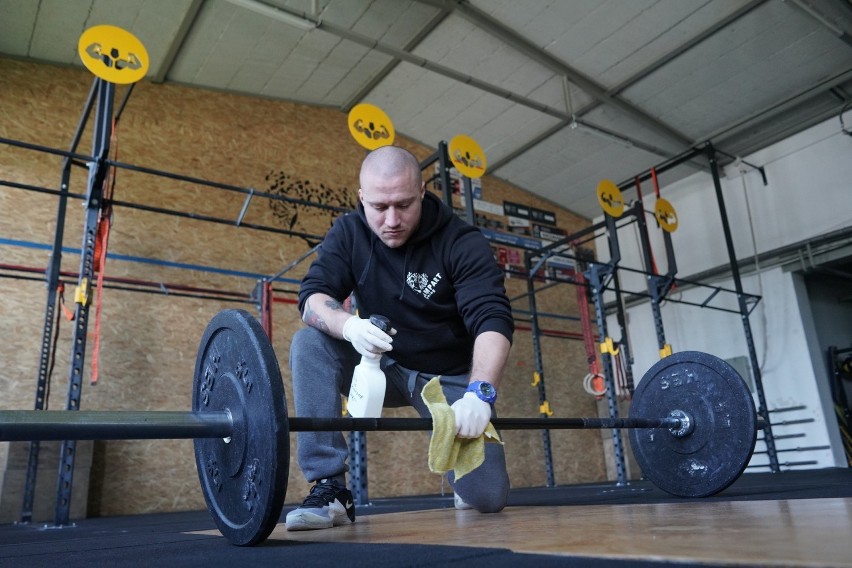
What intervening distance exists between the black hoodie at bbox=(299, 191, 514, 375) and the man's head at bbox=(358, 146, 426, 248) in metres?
0.08

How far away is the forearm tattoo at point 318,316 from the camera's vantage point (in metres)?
1.55

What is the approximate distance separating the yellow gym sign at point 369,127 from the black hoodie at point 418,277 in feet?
7.65

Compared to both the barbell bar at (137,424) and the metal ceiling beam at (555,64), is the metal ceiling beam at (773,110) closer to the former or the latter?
the metal ceiling beam at (555,64)

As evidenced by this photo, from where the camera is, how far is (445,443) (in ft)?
3.89

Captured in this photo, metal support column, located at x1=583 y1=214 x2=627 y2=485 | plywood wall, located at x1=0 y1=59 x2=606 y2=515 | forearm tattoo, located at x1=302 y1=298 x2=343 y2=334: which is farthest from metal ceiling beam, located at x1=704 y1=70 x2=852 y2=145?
forearm tattoo, located at x1=302 y1=298 x2=343 y2=334

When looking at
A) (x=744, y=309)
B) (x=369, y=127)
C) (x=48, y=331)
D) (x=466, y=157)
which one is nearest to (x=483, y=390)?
(x=48, y=331)

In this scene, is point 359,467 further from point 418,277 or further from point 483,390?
point 483,390

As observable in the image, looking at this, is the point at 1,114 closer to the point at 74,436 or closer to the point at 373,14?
the point at 373,14

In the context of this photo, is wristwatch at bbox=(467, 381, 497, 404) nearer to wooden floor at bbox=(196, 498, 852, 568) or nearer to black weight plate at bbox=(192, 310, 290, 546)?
wooden floor at bbox=(196, 498, 852, 568)

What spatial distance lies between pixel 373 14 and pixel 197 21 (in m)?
1.32

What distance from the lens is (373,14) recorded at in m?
4.95

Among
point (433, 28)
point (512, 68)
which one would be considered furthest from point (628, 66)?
point (433, 28)

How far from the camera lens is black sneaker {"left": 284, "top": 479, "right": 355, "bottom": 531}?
1.32 meters

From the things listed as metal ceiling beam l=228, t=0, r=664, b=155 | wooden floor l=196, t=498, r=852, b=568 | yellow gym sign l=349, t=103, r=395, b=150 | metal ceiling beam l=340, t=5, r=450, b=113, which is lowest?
wooden floor l=196, t=498, r=852, b=568
